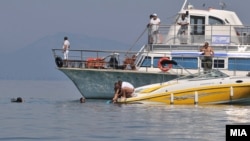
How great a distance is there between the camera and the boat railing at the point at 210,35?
34406mm

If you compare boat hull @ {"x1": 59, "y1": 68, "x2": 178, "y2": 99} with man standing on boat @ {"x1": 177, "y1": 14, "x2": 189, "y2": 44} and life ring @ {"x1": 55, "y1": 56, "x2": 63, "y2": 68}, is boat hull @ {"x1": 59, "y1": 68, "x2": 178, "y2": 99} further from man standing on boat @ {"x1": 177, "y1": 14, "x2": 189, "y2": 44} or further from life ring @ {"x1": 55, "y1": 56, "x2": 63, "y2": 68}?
man standing on boat @ {"x1": 177, "y1": 14, "x2": 189, "y2": 44}

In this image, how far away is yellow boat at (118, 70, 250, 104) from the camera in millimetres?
28625

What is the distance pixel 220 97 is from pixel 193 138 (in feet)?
39.0

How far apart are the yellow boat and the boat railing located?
17.9 feet

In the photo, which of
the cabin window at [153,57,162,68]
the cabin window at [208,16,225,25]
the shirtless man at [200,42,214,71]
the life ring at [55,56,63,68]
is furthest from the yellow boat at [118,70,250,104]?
the life ring at [55,56,63,68]

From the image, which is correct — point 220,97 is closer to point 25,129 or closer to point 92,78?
point 92,78

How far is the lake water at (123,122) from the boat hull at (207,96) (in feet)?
2.03

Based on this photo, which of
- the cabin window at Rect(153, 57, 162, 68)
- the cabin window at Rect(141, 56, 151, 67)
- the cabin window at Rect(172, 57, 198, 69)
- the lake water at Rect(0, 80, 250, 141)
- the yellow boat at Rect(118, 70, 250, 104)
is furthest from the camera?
the cabin window at Rect(141, 56, 151, 67)

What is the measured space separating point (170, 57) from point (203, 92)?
5523 mm

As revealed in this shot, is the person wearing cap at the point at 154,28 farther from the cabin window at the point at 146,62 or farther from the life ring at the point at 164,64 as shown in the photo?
the life ring at the point at 164,64

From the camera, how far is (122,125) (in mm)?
20156

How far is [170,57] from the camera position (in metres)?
34.0

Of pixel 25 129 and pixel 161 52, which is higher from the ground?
pixel 161 52

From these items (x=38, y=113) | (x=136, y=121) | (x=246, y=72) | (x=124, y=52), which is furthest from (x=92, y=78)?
(x=136, y=121)
